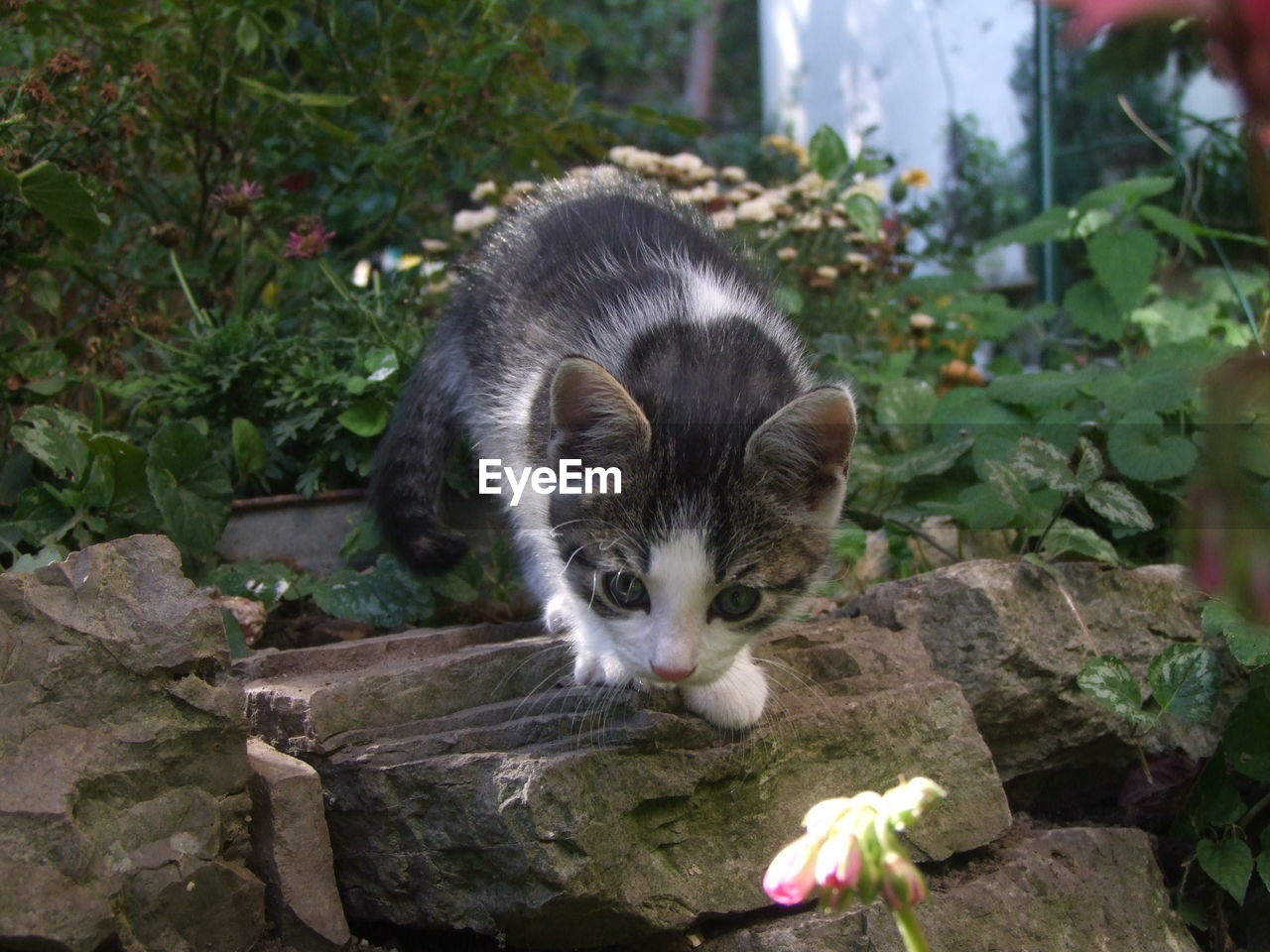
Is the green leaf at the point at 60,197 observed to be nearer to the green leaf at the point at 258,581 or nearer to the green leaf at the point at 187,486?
the green leaf at the point at 187,486

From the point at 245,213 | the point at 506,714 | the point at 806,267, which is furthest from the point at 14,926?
the point at 806,267

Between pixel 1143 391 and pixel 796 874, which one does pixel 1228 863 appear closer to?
pixel 1143 391

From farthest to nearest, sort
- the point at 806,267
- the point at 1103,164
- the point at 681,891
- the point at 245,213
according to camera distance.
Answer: the point at 1103,164
the point at 806,267
the point at 245,213
the point at 681,891

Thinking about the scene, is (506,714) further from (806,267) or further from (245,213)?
(806,267)

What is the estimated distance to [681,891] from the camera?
229cm

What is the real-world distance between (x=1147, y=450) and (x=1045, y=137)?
13.0 feet

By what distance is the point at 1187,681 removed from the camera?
261 centimetres

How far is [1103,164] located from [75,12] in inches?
208

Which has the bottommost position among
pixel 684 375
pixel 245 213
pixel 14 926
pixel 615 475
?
pixel 14 926

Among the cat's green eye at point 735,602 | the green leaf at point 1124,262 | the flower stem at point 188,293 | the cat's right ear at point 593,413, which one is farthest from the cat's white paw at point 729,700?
the green leaf at point 1124,262

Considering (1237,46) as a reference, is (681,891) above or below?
below

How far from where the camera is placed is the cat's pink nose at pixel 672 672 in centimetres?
227

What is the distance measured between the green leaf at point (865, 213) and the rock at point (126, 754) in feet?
10.7

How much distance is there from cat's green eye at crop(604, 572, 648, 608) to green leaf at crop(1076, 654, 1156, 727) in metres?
0.99
